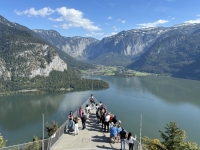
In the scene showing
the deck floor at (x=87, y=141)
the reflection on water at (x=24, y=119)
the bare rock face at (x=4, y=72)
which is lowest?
the reflection on water at (x=24, y=119)

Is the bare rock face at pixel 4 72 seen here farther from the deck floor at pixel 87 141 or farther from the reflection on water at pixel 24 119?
the deck floor at pixel 87 141

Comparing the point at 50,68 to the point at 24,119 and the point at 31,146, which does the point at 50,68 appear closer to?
the point at 24,119

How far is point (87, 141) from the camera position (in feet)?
45.2

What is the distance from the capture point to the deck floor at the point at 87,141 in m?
12.9

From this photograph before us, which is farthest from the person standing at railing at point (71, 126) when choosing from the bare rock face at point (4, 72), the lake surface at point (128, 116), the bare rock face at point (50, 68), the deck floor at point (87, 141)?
the bare rock face at point (50, 68)

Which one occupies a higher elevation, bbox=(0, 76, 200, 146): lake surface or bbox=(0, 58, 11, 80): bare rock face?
bbox=(0, 58, 11, 80): bare rock face

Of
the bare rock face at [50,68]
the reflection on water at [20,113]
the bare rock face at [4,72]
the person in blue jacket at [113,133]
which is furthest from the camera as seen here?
the bare rock face at [50,68]

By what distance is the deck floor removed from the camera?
42.3 feet

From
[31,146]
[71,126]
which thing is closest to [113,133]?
[71,126]

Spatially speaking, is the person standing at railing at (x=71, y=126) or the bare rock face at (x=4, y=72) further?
the bare rock face at (x=4, y=72)

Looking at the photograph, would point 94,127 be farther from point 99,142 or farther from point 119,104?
point 119,104

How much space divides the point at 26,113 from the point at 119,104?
33622 millimetres

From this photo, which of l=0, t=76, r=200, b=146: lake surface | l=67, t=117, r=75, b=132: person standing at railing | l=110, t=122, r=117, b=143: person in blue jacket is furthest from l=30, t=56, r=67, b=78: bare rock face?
l=110, t=122, r=117, b=143: person in blue jacket

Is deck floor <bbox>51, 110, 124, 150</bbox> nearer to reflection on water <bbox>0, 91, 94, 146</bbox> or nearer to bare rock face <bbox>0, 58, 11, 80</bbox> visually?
reflection on water <bbox>0, 91, 94, 146</bbox>
